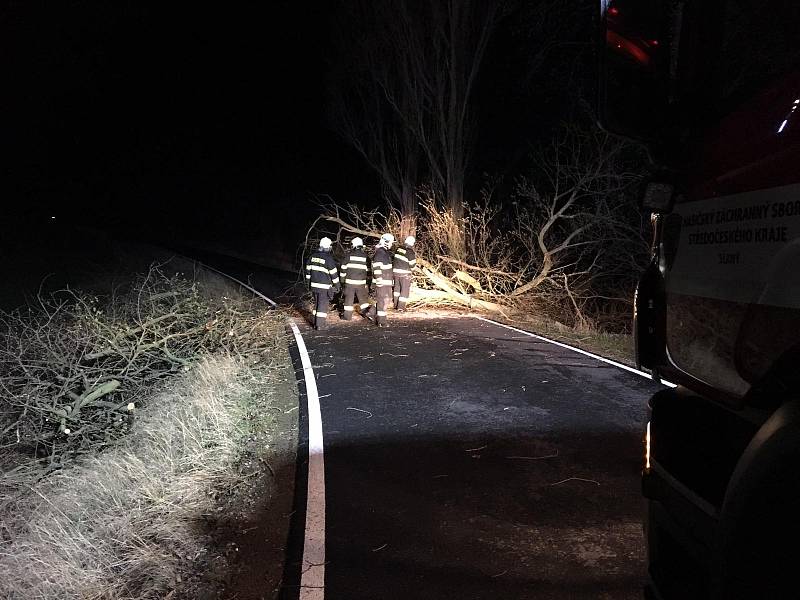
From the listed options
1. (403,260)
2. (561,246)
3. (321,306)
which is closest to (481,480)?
(321,306)

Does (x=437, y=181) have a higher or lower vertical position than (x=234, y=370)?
higher

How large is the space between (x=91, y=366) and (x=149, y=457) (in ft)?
13.5

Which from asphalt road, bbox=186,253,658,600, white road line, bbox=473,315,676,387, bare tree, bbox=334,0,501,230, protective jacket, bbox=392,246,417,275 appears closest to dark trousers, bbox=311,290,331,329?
protective jacket, bbox=392,246,417,275

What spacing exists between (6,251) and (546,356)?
28.5 metres

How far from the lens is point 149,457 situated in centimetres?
575

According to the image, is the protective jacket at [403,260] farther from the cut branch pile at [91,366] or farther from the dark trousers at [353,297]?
the cut branch pile at [91,366]

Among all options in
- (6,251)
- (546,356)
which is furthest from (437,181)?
(6,251)

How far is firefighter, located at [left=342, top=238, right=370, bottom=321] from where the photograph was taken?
11.2m

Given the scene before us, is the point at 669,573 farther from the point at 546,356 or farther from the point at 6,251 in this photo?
the point at 6,251

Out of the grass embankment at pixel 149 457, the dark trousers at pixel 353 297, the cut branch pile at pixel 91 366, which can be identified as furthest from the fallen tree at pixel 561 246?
the cut branch pile at pixel 91 366

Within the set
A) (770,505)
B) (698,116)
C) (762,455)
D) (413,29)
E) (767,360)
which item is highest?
(413,29)

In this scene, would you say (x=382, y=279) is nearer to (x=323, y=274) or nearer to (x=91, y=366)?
(x=323, y=274)

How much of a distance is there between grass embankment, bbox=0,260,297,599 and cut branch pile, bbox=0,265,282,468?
0.04 metres

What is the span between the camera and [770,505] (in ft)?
4.92
